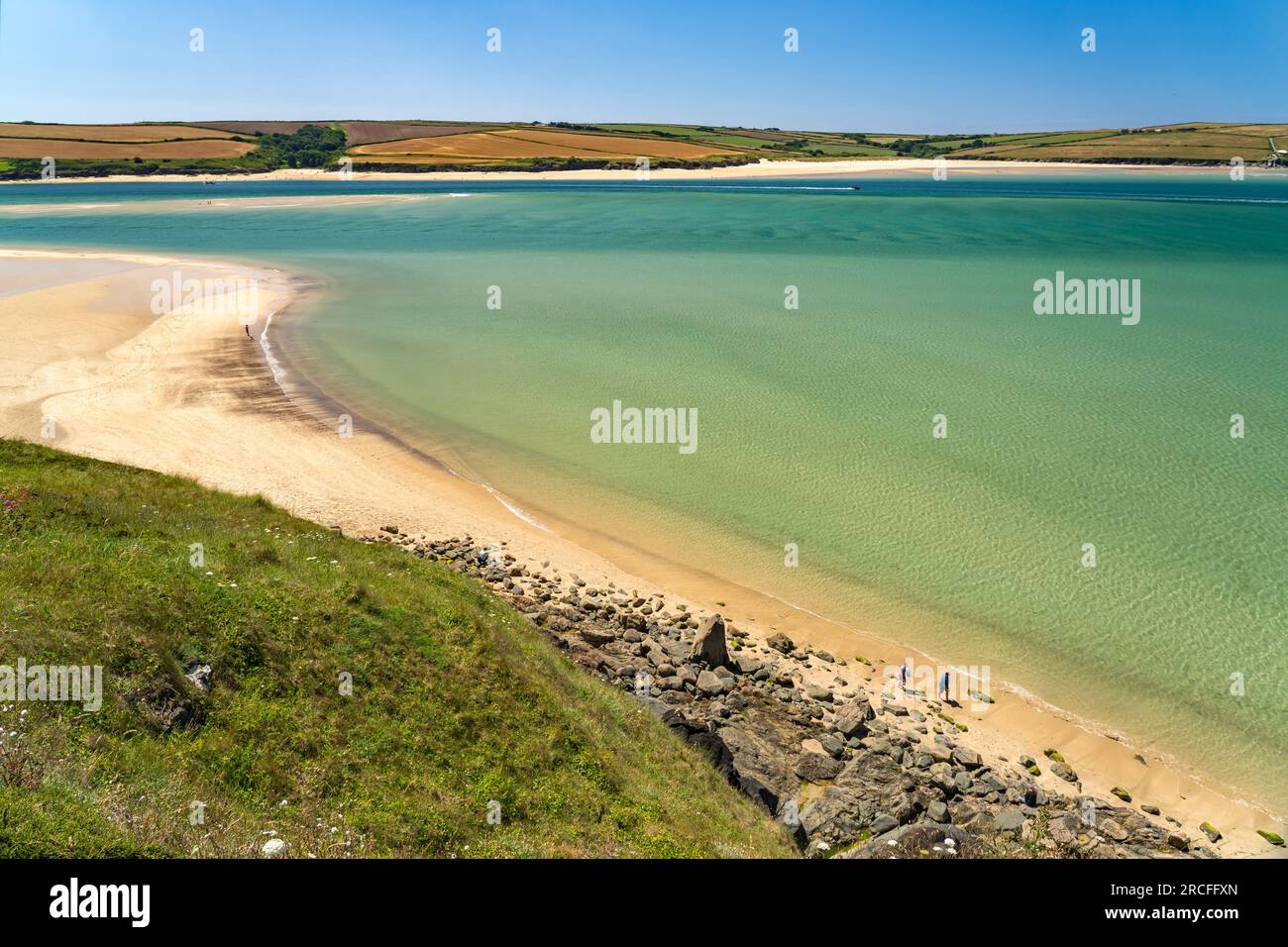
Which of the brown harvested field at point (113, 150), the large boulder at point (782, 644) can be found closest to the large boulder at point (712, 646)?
Result: the large boulder at point (782, 644)

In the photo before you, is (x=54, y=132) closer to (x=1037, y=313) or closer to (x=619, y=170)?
(x=619, y=170)

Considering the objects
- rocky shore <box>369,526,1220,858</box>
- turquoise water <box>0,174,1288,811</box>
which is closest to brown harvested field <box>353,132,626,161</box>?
turquoise water <box>0,174,1288,811</box>

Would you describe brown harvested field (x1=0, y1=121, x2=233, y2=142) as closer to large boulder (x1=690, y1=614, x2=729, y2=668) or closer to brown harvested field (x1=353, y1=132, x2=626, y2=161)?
brown harvested field (x1=353, y1=132, x2=626, y2=161)

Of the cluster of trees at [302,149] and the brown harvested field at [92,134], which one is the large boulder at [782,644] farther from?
the brown harvested field at [92,134]

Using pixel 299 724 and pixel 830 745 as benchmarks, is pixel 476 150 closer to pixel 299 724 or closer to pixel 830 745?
pixel 830 745
